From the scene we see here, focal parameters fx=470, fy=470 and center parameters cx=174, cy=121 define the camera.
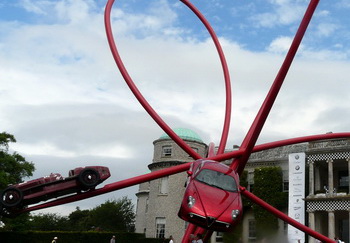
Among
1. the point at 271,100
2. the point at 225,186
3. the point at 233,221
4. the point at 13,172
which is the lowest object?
the point at 233,221

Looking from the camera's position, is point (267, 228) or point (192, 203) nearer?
point (192, 203)

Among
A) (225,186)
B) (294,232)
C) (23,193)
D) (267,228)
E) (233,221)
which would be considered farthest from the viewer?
(267,228)

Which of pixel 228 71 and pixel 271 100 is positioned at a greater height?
pixel 228 71

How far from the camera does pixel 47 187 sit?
18.4m

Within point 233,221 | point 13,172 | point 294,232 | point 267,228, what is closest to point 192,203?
point 233,221

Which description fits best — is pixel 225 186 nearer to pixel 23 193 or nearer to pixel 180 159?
pixel 23 193

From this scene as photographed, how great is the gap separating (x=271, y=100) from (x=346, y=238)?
109 ft

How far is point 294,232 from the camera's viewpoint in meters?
39.9

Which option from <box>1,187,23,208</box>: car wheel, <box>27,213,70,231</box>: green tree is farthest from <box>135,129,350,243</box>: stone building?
<box>27,213,70,231</box>: green tree

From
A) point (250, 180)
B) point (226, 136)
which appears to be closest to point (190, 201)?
point (226, 136)

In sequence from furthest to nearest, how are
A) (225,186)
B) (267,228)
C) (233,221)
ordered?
(267,228)
(225,186)
(233,221)

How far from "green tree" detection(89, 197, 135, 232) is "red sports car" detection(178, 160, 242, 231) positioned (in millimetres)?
67390

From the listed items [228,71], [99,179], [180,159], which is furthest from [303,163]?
[99,179]

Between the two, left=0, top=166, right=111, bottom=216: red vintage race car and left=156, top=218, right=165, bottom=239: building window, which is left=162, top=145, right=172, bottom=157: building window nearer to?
left=156, top=218, right=165, bottom=239: building window
